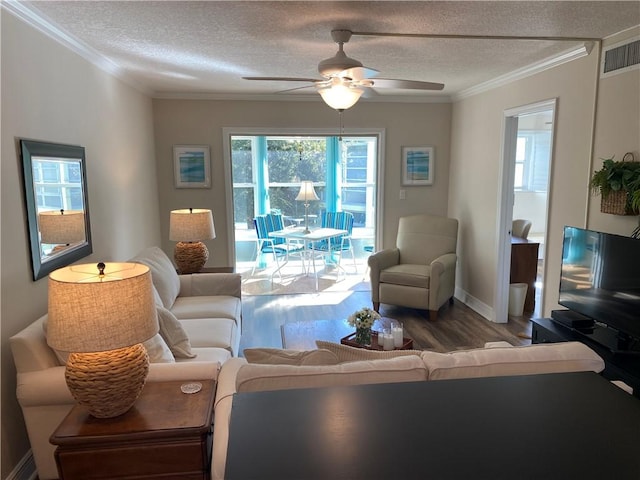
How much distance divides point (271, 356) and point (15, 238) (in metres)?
1.52

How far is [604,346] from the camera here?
2738mm

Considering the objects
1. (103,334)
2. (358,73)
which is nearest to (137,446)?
(103,334)

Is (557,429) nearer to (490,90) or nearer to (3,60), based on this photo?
(3,60)

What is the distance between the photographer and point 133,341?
67.2 inches

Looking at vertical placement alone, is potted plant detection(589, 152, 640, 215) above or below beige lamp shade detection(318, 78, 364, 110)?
below

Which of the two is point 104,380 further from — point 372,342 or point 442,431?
point 372,342

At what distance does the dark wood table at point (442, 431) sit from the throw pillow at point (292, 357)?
38 cm

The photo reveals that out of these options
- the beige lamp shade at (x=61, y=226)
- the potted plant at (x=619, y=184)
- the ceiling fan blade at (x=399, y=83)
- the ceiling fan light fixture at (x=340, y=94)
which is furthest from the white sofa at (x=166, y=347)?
the potted plant at (x=619, y=184)

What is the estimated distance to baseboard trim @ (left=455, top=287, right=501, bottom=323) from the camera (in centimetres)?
468

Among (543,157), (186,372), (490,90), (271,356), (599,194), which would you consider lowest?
(186,372)

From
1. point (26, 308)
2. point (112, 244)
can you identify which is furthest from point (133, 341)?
point (112, 244)

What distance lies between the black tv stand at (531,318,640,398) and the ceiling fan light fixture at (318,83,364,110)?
6.82ft

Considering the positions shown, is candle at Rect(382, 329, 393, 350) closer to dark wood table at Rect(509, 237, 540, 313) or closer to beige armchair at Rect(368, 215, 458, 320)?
beige armchair at Rect(368, 215, 458, 320)

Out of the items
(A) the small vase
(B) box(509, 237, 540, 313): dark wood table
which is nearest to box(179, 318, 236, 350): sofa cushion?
(A) the small vase
